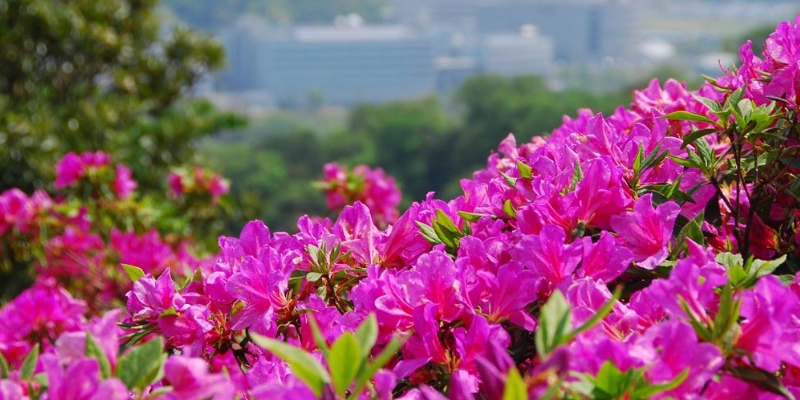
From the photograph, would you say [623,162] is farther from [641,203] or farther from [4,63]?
[4,63]

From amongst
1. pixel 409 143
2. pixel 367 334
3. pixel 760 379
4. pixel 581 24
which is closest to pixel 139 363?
pixel 367 334

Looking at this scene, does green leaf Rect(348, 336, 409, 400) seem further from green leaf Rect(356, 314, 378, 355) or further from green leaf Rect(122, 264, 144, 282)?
green leaf Rect(122, 264, 144, 282)

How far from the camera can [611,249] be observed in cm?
61

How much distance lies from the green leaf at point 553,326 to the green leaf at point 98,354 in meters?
0.23

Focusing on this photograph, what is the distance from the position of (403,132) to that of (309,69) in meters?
24.8

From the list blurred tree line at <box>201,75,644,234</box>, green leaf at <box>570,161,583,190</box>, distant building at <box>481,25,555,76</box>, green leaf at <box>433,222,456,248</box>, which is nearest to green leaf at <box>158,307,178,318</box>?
green leaf at <box>433,222,456,248</box>

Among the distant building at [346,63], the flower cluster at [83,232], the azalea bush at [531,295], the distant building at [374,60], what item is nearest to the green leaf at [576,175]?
the azalea bush at [531,295]

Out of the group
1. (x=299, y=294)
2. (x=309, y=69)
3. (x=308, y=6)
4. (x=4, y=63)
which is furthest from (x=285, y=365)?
(x=308, y=6)

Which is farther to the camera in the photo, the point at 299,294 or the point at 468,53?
the point at 468,53

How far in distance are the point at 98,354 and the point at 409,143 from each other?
21.4 m

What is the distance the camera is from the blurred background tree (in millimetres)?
3410

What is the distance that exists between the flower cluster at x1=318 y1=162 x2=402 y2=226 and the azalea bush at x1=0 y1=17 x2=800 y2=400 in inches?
50.1

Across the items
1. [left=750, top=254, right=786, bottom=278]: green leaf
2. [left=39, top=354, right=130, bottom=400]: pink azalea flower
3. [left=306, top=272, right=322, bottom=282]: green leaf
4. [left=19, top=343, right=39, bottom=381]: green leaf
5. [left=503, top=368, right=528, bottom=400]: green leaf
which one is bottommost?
[left=306, top=272, right=322, bottom=282]: green leaf

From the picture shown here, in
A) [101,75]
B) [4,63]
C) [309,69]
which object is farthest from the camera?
[309,69]
